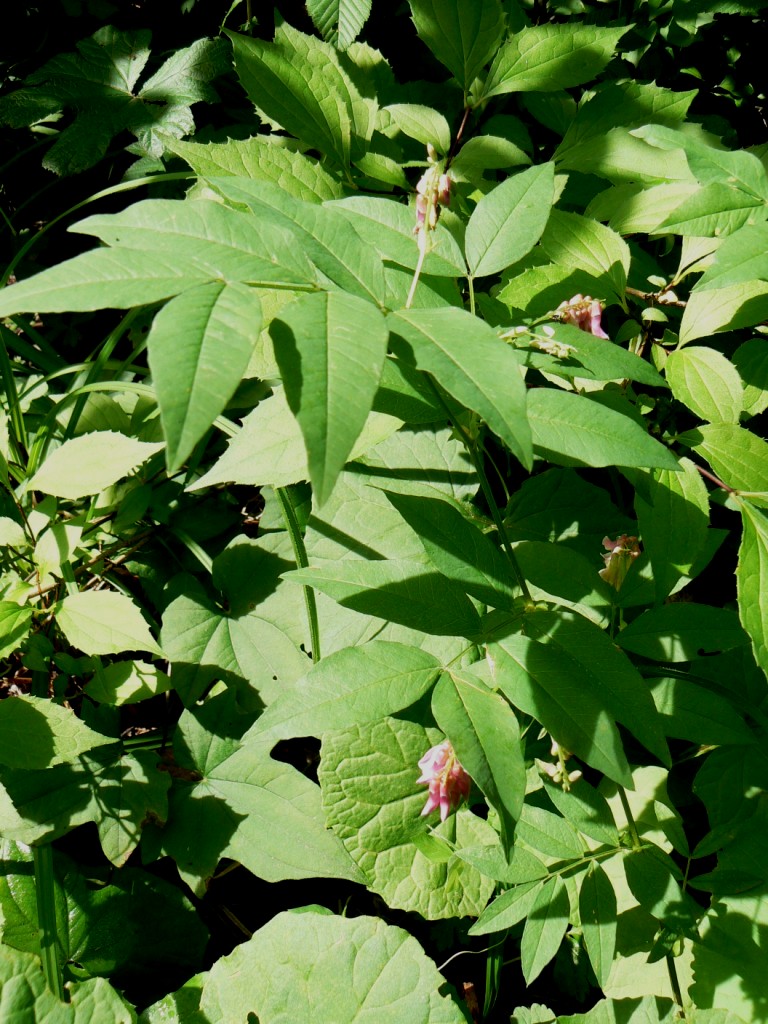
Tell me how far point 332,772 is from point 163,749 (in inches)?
18.3

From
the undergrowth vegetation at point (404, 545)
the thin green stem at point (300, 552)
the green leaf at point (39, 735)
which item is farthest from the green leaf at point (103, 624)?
the thin green stem at point (300, 552)

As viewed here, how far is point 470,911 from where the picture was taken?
1589 mm

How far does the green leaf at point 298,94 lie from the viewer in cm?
160

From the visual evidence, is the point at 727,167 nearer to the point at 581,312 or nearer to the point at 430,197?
the point at 581,312

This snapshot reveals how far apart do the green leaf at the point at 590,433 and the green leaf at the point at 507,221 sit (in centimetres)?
23

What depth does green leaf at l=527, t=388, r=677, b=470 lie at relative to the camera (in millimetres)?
943

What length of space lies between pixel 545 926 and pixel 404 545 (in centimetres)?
70

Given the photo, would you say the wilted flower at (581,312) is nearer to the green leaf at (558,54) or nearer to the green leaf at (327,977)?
the green leaf at (558,54)

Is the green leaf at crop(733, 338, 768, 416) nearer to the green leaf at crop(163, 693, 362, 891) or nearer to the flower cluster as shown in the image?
the flower cluster

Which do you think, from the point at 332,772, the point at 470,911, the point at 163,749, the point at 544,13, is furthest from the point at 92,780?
the point at 544,13

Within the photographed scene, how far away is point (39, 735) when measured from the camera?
1487 mm

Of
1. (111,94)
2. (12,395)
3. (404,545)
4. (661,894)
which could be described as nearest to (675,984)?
(661,894)

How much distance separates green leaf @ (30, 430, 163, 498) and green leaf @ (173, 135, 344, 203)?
518mm

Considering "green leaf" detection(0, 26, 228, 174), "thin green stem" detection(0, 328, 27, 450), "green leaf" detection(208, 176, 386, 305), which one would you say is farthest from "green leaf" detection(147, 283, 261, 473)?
"green leaf" detection(0, 26, 228, 174)
